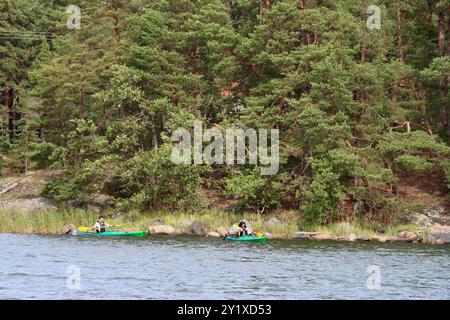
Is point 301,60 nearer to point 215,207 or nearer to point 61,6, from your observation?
point 215,207

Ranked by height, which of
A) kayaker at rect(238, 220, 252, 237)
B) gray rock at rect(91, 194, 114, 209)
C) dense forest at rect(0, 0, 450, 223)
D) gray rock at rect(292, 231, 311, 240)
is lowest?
gray rock at rect(292, 231, 311, 240)

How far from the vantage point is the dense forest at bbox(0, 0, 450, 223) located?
44.5m

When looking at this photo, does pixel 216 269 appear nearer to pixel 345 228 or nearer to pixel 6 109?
pixel 345 228

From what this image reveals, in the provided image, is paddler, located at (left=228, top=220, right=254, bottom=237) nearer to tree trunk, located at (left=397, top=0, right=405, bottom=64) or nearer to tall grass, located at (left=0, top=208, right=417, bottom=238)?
tall grass, located at (left=0, top=208, right=417, bottom=238)

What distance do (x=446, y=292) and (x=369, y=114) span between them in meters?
21.7

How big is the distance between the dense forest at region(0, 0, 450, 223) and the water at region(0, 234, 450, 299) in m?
6.79

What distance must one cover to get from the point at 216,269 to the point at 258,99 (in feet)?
68.9

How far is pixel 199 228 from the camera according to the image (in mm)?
44188

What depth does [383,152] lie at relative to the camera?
4453 cm

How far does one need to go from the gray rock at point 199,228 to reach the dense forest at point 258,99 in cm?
288

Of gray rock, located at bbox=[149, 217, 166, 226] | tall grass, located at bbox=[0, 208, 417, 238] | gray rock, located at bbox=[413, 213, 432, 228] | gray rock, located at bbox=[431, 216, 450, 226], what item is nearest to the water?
tall grass, located at bbox=[0, 208, 417, 238]

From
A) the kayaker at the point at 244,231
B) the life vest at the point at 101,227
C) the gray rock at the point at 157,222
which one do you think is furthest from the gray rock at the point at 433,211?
the life vest at the point at 101,227

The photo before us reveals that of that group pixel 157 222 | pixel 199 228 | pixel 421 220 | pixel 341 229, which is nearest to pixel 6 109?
pixel 157 222
